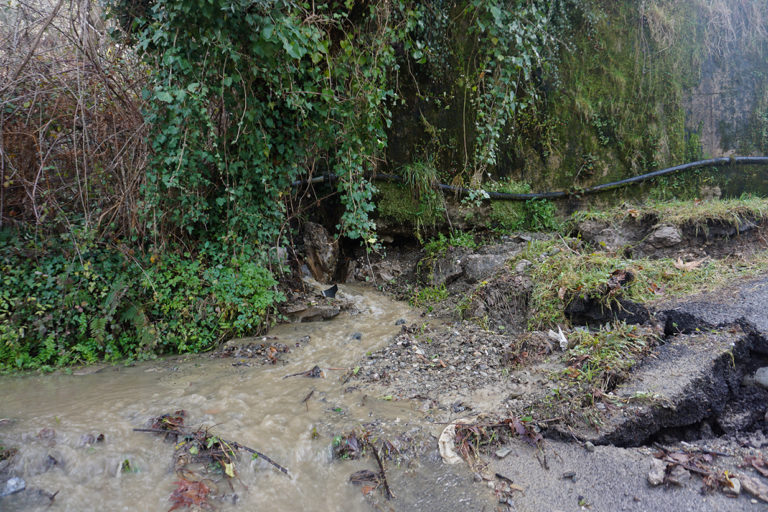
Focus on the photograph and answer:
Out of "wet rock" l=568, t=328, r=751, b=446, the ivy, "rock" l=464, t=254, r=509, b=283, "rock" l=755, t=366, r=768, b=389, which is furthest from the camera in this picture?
"rock" l=464, t=254, r=509, b=283

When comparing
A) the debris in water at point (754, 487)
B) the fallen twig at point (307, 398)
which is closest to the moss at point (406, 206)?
the fallen twig at point (307, 398)

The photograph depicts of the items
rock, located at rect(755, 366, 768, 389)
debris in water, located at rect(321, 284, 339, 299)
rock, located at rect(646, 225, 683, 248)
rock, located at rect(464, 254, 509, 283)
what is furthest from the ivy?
rock, located at rect(646, 225, 683, 248)

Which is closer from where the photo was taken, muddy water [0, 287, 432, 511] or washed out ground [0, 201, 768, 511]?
washed out ground [0, 201, 768, 511]

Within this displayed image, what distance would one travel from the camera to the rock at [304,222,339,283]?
18.4ft

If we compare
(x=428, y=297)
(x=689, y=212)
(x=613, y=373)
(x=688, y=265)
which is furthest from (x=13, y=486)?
(x=689, y=212)

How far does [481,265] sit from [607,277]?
1.52 meters

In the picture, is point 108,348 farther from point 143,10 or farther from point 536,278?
point 536,278

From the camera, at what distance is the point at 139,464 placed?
2.48m

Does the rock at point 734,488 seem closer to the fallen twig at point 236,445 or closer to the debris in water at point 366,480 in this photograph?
the debris in water at point 366,480

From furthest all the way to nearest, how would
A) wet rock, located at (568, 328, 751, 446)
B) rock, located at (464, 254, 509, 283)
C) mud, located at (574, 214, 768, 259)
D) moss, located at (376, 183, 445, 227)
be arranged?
moss, located at (376, 183, 445, 227) → rock, located at (464, 254, 509, 283) → mud, located at (574, 214, 768, 259) → wet rock, located at (568, 328, 751, 446)

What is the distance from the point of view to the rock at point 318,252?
559cm

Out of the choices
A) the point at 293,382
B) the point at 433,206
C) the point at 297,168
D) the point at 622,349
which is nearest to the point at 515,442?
the point at 622,349

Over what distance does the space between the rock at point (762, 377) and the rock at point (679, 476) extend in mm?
1014

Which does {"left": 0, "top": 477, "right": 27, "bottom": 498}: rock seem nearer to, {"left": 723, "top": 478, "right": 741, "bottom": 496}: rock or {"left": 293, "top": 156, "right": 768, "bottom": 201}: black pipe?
{"left": 723, "top": 478, "right": 741, "bottom": 496}: rock
